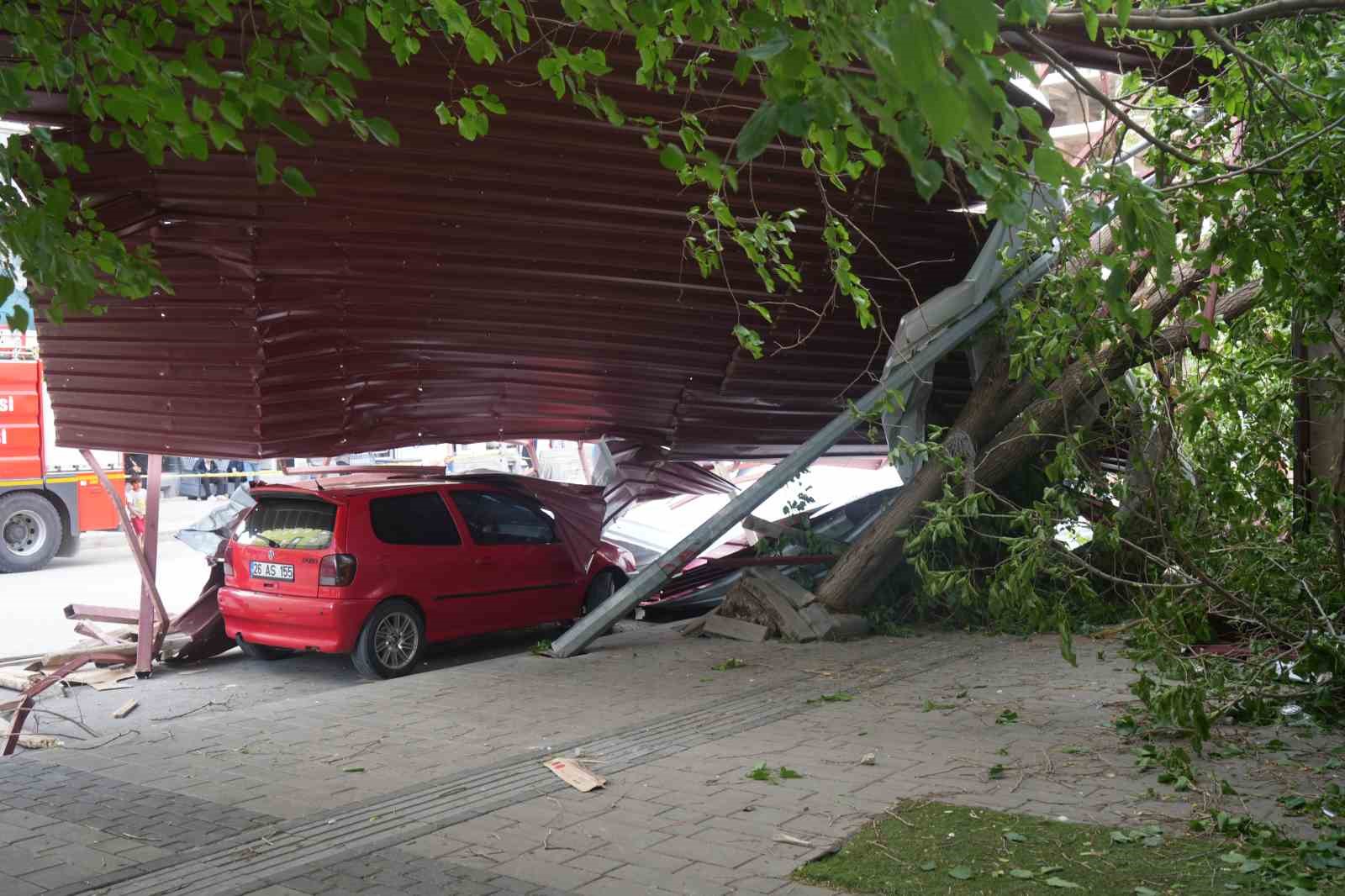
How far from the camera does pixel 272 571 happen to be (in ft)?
35.1

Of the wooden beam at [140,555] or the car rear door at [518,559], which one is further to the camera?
the car rear door at [518,559]

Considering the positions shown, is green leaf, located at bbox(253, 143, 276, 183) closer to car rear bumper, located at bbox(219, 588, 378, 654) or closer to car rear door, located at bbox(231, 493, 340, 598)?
car rear door, located at bbox(231, 493, 340, 598)

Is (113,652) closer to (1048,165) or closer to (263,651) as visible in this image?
(263,651)

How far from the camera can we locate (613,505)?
15.7 metres

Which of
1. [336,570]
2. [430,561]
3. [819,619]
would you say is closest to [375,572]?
[336,570]

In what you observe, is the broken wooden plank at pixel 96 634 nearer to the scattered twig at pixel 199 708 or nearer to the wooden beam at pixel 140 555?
the wooden beam at pixel 140 555

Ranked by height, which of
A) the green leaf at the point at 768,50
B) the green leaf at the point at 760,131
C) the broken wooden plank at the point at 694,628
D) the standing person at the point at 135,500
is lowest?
the broken wooden plank at the point at 694,628

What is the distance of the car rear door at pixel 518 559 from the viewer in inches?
461

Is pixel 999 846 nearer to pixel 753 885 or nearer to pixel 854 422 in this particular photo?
pixel 753 885

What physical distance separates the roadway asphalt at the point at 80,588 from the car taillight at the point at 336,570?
3.88m

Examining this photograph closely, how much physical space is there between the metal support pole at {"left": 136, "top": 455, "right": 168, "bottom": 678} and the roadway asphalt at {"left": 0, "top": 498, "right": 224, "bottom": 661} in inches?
65.5

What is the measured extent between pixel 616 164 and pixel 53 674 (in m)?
6.27

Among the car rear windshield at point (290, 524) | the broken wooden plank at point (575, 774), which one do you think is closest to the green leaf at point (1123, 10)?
the broken wooden plank at point (575, 774)

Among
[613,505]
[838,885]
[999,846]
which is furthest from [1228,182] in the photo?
[613,505]
